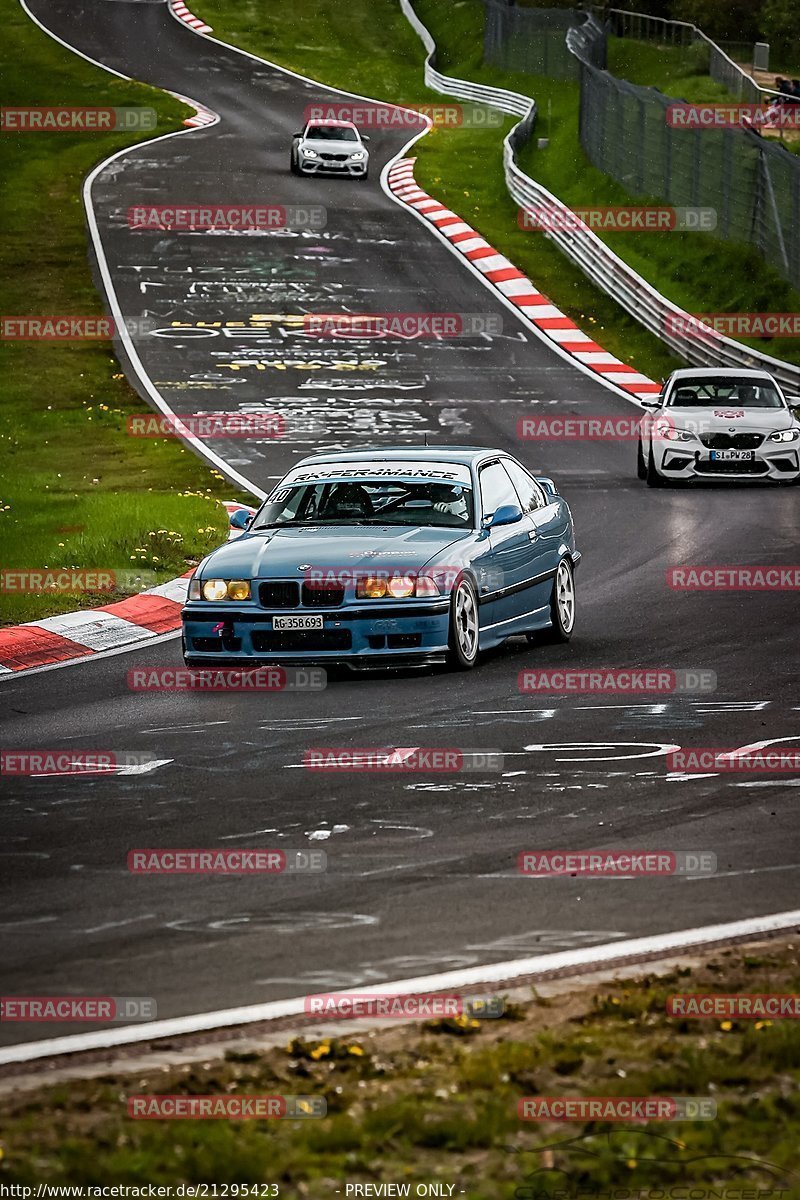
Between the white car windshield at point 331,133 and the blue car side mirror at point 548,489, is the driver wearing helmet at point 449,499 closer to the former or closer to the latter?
the blue car side mirror at point 548,489

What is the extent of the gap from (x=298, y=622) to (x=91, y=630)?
241cm

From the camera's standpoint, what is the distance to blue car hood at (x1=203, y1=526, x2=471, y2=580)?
1236 centimetres

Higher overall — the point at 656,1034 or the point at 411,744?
the point at 656,1034

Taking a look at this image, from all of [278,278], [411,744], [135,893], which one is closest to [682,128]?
[278,278]

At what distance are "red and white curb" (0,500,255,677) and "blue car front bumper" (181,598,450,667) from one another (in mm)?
1250

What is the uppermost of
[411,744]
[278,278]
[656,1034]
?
[656,1034]

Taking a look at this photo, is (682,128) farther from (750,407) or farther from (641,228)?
(750,407)

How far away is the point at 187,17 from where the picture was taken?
69.7 metres

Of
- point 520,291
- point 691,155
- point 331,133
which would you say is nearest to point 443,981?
point 520,291

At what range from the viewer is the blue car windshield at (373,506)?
13203 mm

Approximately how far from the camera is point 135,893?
749 centimetres

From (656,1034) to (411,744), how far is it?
14.8ft

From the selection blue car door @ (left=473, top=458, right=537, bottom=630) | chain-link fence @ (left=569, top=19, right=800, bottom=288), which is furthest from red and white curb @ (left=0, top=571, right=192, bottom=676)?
chain-link fence @ (left=569, top=19, right=800, bottom=288)

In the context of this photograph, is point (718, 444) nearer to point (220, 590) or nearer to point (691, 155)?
point (220, 590)
